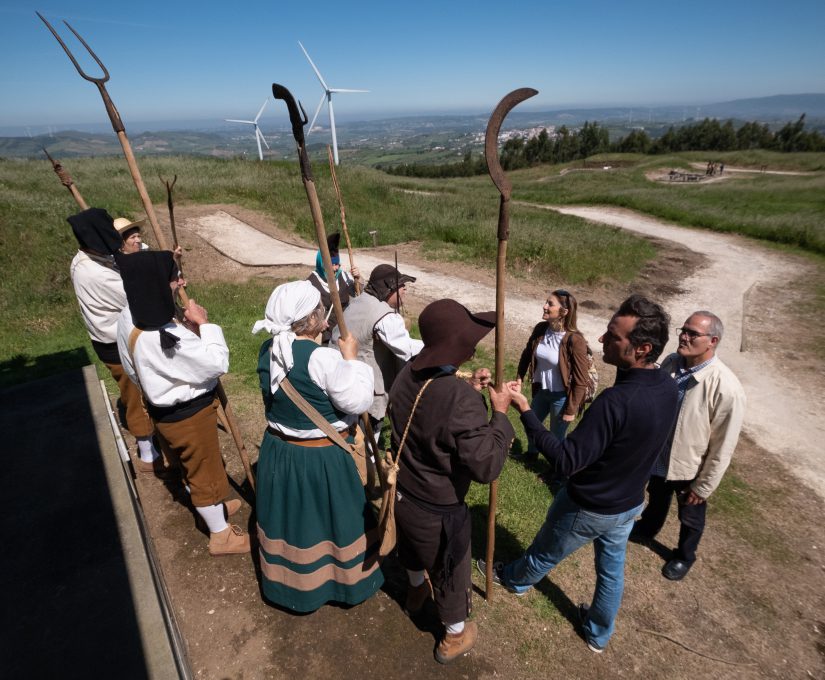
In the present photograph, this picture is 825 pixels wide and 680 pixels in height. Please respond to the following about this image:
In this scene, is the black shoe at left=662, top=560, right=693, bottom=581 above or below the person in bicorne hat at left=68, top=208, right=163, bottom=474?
below

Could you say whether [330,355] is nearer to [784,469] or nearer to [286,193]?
[784,469]

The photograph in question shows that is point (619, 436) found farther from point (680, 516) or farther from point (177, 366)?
point (177, 366)

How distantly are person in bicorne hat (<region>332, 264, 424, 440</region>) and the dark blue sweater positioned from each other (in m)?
1.58

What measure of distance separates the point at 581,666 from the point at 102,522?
3.68m

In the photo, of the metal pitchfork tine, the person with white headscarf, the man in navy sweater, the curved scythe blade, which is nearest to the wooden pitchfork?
the metal pitchfork tine

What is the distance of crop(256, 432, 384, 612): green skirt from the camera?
2744mm

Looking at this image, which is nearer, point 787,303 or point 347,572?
point 347,572

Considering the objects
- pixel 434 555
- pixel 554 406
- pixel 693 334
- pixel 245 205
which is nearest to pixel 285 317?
pixel 434 555

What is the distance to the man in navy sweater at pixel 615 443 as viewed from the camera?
7.76ft

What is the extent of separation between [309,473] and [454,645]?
150 cm

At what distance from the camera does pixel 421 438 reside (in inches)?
94.3

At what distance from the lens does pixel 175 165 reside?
2438 centimetres

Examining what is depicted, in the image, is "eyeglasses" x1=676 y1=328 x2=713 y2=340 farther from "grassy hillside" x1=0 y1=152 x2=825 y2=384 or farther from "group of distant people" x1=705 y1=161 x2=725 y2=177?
"group of distant people" x1=705 y1=161 x2=725 y2=177

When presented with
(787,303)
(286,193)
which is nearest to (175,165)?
(286,193)
